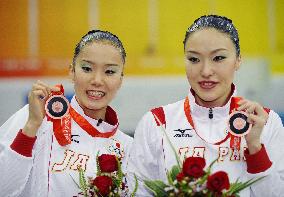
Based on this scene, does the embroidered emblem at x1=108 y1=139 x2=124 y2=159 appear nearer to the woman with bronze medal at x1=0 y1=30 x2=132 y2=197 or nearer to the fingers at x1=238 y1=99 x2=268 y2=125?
the woman with bronze medal at x1=0 y1=30 x2=132 y2=197

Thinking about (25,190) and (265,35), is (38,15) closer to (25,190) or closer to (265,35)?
(265,35)

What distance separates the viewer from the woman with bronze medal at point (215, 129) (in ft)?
7.57

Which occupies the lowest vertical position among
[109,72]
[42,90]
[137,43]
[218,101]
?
[218,101]

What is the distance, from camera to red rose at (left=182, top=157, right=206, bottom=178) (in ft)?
6.22

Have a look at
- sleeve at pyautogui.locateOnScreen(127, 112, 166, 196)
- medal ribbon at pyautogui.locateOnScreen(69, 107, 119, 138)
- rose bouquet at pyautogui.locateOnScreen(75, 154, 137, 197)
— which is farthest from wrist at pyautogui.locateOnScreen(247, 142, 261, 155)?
medal ribbon at pyautogui.locateOnScreen(69, 107, 119, 138)

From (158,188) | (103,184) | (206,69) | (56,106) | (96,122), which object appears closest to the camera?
(158,188)

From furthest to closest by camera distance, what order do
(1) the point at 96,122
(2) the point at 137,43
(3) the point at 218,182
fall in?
(2) the point at 137,43 → (1) the point at 96,122 → (3) the point at 218,182

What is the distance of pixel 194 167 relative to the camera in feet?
6.28

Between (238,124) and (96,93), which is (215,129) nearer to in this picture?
(238,124)

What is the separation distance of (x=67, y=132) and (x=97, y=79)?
1.02 ft

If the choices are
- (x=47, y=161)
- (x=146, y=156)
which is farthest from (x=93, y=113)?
(x=146, y=156)

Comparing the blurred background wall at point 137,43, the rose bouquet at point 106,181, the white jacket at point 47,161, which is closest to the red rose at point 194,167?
the rose bouquet at point 106,181

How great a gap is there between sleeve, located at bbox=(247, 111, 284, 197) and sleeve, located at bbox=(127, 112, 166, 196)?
0.44 m

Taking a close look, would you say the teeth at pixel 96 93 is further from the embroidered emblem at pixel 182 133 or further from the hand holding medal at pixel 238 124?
the hand holding medal at pixel 238 124
